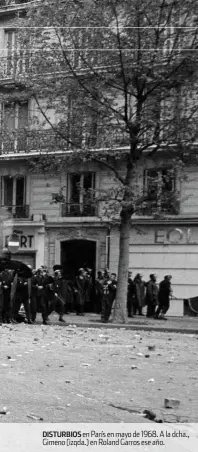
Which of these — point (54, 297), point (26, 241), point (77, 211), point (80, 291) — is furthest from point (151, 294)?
point (26, 241)

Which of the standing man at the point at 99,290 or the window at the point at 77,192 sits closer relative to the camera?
the standing man at the point at 99,290

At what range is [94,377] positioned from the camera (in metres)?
11.6

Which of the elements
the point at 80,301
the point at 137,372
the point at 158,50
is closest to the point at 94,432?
the point at 137,372

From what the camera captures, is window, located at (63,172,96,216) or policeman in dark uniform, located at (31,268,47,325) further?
window, located at (63,172,96,216)

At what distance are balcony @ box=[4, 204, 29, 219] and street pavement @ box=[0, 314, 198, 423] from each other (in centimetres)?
1556

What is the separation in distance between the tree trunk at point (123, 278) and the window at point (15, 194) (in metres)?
10.1

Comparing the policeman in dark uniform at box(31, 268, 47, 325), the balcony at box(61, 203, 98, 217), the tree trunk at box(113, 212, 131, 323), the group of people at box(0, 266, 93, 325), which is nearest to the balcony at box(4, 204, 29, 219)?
the balcony at box(61, 203, 98, 217)

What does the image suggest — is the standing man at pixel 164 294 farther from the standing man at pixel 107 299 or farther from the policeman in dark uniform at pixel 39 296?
the policeman in dark uniform at pixel 39 296

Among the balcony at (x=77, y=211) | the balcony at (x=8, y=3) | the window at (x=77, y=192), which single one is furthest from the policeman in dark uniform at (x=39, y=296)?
the balcony at (x=8, y=3)

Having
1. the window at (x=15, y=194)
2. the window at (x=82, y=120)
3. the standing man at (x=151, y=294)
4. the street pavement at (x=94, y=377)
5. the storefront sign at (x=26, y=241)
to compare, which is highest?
the window at (x=82, y=120)

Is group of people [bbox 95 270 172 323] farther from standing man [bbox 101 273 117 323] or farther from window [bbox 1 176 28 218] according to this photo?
window [bbox 1 176 28 218]

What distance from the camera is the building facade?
1281 inches

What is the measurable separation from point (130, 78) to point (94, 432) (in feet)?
63.8

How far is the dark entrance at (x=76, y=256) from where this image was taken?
Answer: 3488 cm
